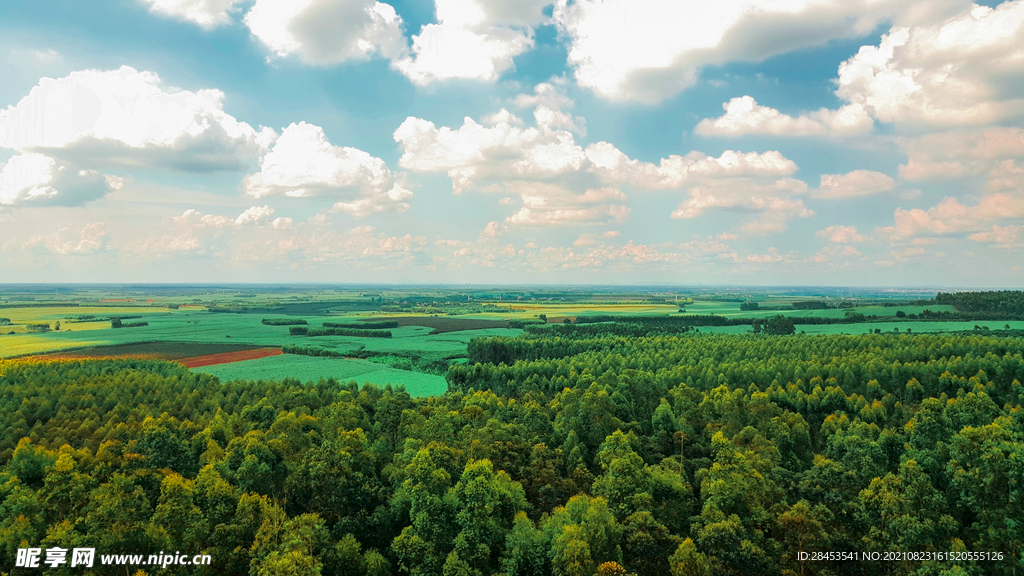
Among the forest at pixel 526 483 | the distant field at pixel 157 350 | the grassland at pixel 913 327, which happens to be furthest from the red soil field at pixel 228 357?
the grassland at pixel 913 327

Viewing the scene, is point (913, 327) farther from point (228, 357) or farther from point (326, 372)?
point (228, 357)

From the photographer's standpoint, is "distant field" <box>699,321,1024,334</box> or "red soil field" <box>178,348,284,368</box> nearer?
"red soil field" <box>178,348,284,368</box>

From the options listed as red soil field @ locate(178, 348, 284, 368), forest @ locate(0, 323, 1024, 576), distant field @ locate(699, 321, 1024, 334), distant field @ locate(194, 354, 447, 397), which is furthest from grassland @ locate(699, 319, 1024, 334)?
red soil field @ locate(178, 348, 284, 368)

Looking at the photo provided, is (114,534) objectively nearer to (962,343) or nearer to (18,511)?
(18,511)

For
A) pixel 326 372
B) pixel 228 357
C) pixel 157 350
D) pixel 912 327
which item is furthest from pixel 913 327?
pixel 157 350

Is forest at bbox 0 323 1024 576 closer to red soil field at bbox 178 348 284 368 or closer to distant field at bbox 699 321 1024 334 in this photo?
red soil field at bbox 178 348 284 368

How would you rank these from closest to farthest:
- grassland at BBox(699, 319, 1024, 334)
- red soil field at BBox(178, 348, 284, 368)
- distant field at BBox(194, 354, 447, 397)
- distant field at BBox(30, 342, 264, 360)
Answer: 1. distant field at BBox(194, 354, 447, 397)
2. red soil field at BBox(178, 348, 284, 368)
3. distant field at BBox(30, 342, 264, 360)
4. grassland at BBox(699, 319, 1024, 334)

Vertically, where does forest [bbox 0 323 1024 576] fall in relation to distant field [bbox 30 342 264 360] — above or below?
above
